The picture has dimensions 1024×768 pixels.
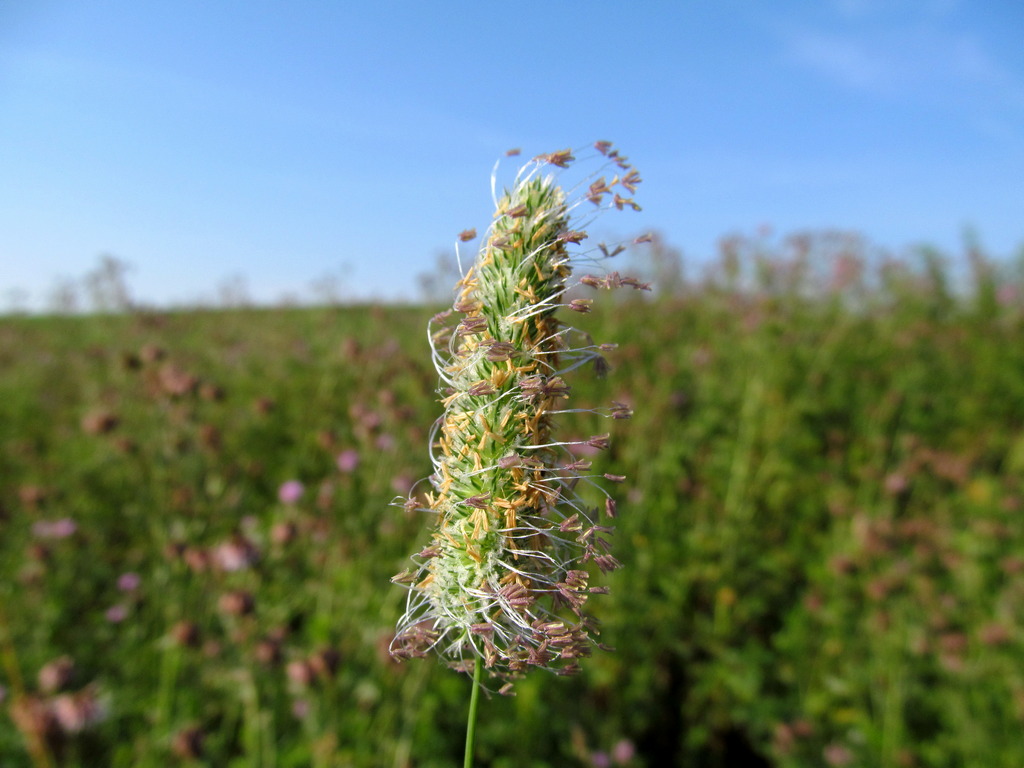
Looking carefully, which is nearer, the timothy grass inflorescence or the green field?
the timothy grass inflorescence

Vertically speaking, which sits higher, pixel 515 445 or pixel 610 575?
pixel 515 445

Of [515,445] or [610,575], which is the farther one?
[610,575]

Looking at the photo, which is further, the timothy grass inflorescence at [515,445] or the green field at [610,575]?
the green field at [610,575]

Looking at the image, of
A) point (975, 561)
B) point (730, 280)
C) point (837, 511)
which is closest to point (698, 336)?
point (730, 280)

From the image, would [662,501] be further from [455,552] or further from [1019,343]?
[1019,343]
